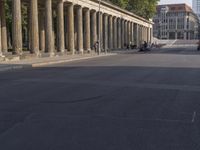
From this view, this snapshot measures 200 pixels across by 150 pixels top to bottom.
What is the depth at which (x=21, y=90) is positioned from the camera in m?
14.2

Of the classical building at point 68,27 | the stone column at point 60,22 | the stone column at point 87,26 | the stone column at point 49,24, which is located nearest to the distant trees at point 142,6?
the classical building at point 68,27

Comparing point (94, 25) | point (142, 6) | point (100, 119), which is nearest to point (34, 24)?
point (94, 25)

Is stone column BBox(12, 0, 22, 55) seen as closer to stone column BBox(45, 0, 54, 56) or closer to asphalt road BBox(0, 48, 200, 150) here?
stone column BBox(45, 0, 54, 56)

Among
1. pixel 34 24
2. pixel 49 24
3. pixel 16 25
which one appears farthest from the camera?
pixel 49 24

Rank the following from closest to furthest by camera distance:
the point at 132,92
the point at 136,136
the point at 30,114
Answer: the point at 136,136 < the point at 30,114 < the point at 132,92

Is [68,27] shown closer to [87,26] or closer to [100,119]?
[87,26]

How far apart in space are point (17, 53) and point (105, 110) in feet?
98.4

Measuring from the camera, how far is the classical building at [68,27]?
42.2m

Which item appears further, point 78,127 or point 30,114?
point 30,114

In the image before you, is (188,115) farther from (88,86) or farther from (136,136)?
(88,86)

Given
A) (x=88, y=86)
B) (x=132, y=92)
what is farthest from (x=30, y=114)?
(x=88, y=86)

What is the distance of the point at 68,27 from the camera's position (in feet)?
180

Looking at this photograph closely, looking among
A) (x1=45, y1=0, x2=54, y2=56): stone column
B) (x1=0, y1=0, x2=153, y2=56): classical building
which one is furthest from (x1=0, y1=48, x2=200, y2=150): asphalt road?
(x1=45, y1=0, x2=54, y2=56): stone column

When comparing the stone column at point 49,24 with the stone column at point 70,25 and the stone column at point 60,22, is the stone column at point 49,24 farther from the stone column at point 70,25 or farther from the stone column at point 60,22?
the stone column at point 70,25
